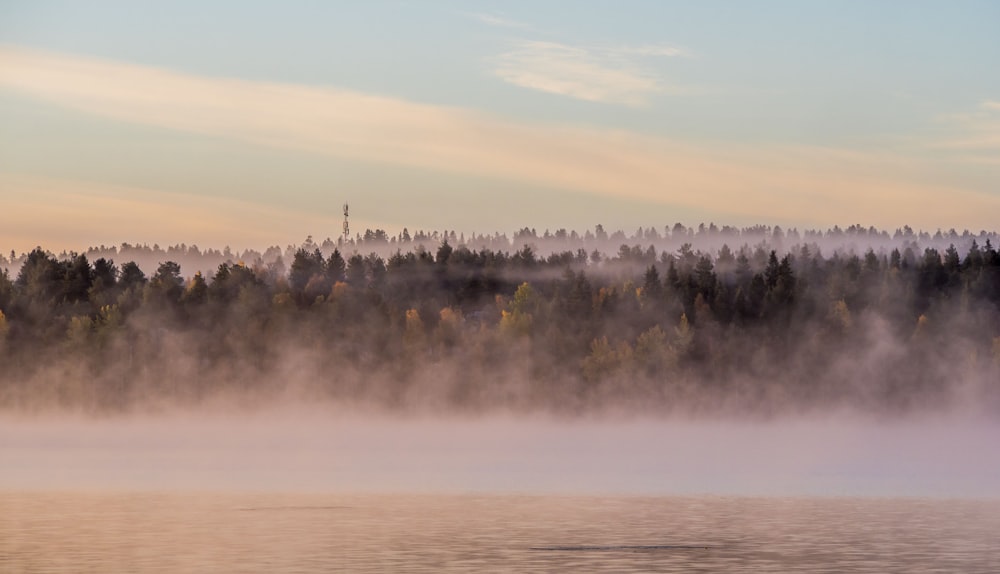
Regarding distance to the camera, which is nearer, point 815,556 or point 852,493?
point 815,556

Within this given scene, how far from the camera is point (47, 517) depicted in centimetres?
7625

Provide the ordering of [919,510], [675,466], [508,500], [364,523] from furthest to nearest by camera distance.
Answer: [675,466]
[508,500]
[919,510]
[364,523]

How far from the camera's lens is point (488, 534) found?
69.7 metres

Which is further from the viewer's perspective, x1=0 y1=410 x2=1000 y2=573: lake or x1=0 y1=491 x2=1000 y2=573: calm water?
x1=0 y1=410 x2=1000 y2=573: lake

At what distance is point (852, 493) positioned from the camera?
330 ft

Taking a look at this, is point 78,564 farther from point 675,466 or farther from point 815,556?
point 675,466

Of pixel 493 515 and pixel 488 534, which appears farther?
pixel 493 515

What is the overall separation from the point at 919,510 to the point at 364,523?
28.4 metres

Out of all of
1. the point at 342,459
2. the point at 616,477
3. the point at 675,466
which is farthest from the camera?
the point at 342,459

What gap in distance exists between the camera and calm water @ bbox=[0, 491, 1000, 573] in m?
58.7

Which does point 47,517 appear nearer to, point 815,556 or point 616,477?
point 815,556

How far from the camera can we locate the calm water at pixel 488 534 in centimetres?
5872

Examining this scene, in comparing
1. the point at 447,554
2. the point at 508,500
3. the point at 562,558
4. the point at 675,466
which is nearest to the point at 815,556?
the point at 562,558

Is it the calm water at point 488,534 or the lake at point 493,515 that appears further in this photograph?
the lake at point 493,515
